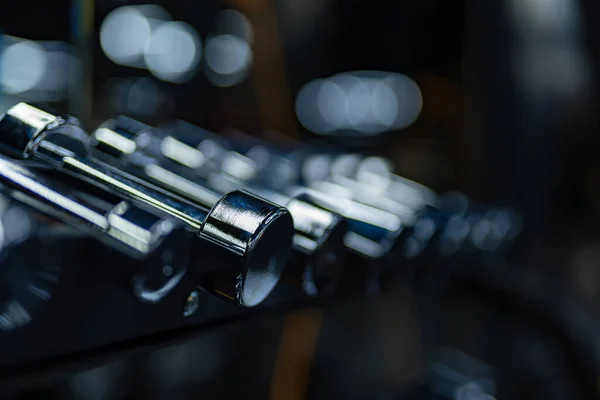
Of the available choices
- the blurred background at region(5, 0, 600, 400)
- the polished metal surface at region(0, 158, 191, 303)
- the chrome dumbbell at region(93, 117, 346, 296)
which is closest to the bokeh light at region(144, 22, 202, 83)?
the blurred background at region(5, 0, 600, 400)

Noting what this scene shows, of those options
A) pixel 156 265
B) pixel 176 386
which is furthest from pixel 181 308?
pixel 176 386

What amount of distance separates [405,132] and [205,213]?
70 cm

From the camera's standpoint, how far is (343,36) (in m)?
0.83

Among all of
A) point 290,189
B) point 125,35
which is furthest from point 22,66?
point 290,189

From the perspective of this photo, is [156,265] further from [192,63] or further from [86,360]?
[192,63]

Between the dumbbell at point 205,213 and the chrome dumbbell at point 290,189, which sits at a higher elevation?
the dumbbell at point 205,213

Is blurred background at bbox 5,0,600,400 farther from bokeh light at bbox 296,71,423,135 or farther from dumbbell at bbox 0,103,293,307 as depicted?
dumbbell at bbox 0,103,293,307

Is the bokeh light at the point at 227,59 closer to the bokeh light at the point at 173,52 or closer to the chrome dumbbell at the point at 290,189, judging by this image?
the bokeh light at the point at 173,52

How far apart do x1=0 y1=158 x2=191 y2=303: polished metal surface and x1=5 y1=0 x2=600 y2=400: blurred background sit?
300 millimetres

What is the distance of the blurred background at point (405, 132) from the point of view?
0.55 m

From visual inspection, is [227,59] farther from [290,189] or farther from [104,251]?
[104,251]

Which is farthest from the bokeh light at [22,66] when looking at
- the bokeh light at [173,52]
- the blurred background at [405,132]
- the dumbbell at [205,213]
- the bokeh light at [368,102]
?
the bokeh light at [368,102]

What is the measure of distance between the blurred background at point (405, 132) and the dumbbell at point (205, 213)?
287 millimetres

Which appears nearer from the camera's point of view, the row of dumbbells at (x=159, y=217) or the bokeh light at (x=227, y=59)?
the row of dumbbells at (x=159, y=217)
